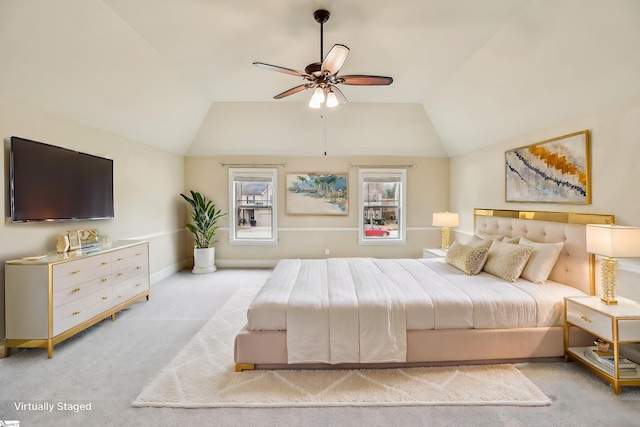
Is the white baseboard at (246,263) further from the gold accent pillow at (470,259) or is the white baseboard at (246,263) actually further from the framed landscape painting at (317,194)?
the gold accent pillow at (470,259)

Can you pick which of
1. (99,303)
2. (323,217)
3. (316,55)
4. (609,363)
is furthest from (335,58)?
(323,217)

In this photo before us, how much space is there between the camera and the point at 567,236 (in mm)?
2762

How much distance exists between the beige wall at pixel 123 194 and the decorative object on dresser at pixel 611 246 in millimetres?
5043

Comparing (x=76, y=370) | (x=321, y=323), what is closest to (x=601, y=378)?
(x=321, y=323)

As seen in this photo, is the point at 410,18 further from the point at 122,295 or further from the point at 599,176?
the point at 122,295

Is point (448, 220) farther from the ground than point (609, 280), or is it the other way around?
point (448, 220)

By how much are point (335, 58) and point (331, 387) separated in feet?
8.40

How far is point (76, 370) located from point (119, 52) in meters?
3.06

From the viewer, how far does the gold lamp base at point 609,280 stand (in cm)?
210

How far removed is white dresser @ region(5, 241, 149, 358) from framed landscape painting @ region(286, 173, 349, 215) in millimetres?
3247

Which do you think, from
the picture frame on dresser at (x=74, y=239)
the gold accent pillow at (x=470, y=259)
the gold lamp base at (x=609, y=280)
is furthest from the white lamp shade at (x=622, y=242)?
the picture frame on dresser at (x=74, y=239)

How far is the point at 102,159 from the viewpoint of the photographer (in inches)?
138

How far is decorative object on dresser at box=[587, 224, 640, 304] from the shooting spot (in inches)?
78.3

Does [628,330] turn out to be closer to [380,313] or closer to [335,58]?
[380,313]
